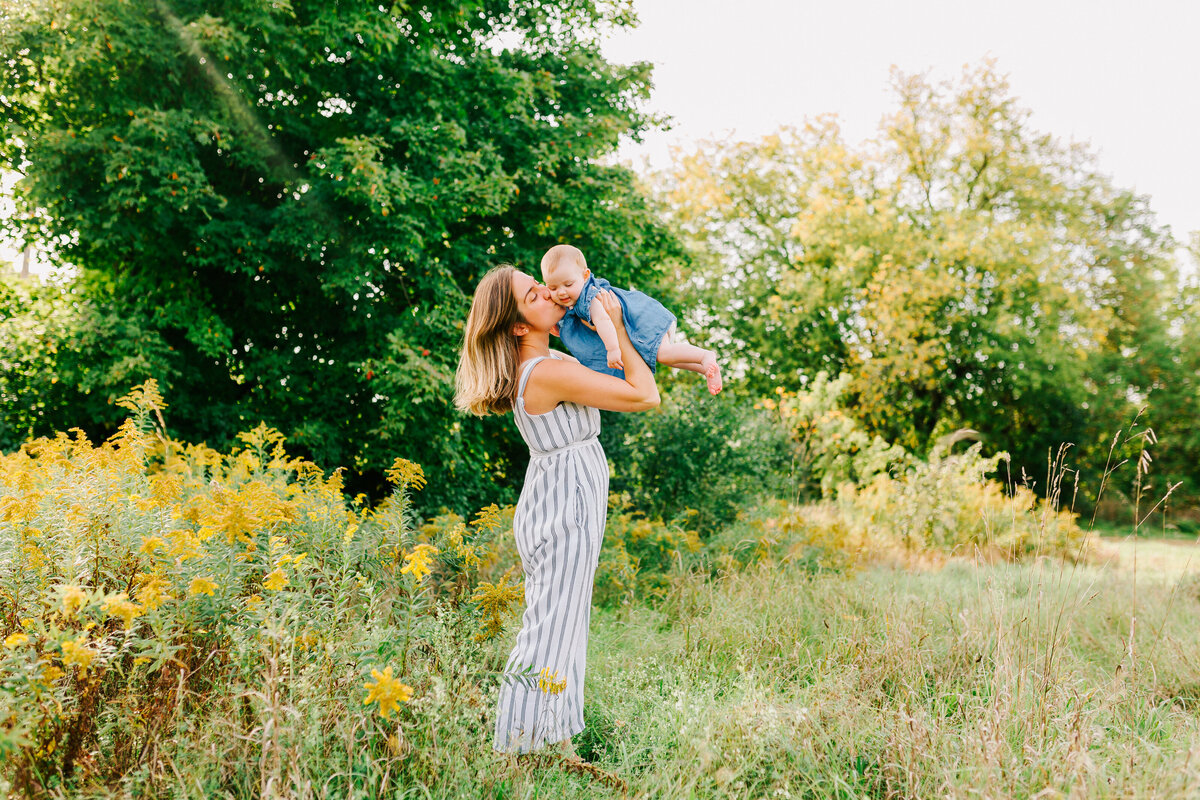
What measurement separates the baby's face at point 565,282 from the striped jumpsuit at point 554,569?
1.04ft

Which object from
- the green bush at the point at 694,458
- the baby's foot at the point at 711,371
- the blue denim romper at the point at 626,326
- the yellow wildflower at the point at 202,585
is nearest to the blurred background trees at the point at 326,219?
the green bush at the point at 694,458

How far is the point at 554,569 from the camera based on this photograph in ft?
9.02

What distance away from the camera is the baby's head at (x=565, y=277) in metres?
2.90

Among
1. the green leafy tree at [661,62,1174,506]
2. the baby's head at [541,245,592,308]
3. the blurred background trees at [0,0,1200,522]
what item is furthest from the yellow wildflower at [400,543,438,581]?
the green leafy tree at [661,62,1174,506]

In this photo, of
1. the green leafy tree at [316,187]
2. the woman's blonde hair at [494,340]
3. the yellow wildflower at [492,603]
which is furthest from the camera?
the green leafy tree at [316,187]

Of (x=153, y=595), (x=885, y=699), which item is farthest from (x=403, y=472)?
(x=885, y=699)

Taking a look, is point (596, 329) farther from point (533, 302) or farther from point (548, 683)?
point (548, 683)

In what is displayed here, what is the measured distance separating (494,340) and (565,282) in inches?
14.8

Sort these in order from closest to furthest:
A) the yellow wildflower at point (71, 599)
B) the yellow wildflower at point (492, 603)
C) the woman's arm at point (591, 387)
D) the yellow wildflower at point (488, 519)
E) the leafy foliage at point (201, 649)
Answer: the yellow wildflower at point (71, 599) → the leafy foliage at point (201, 649) → the woman's arm at point (591, 387) → the yellow wildflower at point (492, 603) → the yellow wildflower at point (488, 519)

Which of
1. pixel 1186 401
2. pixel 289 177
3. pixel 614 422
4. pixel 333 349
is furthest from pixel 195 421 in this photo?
Result: pixel 1186 401

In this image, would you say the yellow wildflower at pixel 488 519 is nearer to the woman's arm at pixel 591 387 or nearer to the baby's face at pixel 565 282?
the woman's arm at pixel 591 387

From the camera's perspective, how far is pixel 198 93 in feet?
25.0

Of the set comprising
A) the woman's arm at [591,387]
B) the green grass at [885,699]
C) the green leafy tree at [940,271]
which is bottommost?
the green grass at [885,699]

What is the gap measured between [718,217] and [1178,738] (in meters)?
17.5
